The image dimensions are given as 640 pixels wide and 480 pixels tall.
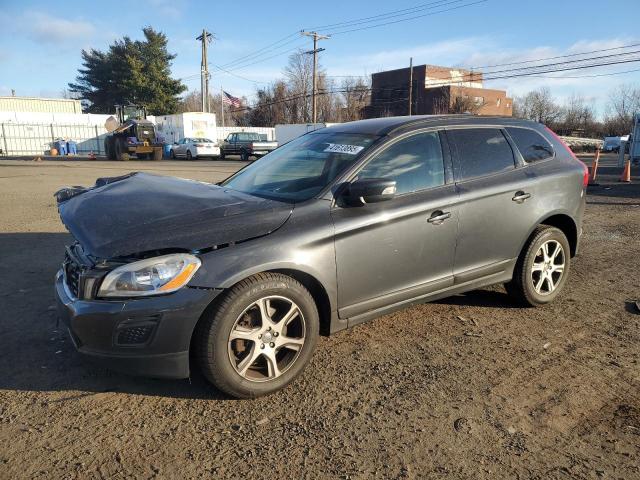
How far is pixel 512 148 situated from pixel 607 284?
2.02 metres

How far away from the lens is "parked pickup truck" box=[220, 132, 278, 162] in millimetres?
32094

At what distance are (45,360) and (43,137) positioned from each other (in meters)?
47.8

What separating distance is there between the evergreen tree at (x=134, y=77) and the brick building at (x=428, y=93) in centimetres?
2614

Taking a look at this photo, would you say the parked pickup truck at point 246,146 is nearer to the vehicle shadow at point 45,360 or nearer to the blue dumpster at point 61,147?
the blue dumpster at point 61,147

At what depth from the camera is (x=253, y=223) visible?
3014 millimetres

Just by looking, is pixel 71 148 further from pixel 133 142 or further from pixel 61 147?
pixel 133 142

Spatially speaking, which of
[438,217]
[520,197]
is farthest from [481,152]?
[438,217]

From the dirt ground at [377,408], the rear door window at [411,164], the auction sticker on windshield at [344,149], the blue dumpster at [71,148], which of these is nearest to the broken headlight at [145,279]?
the dirt ground at [377,408]

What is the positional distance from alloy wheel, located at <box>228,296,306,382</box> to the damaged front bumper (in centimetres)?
29

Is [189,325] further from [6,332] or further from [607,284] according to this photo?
[607,284]

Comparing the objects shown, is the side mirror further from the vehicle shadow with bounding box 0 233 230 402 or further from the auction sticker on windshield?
the vehicle shadow with bounding box 0 233 230 402

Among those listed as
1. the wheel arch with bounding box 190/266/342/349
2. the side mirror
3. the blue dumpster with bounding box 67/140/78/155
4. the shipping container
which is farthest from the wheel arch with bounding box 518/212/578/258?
the shipping container

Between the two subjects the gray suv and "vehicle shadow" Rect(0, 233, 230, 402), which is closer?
the gray suv

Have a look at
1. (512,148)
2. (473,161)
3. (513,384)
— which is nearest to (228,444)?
(513,384)
